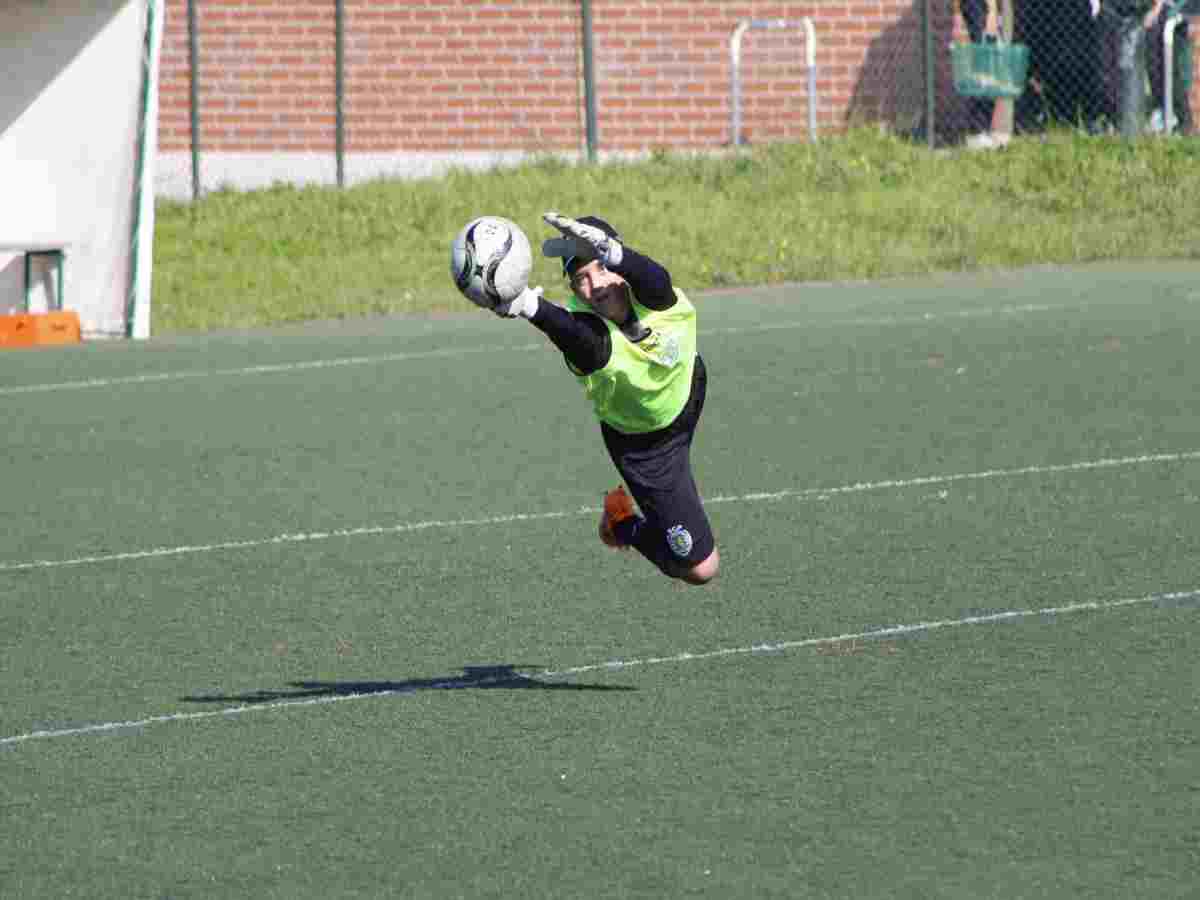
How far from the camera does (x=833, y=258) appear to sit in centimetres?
1981

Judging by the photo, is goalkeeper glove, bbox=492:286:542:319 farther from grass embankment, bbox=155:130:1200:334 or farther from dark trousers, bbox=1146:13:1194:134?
dark trousers, bbox=1146:13:1194:134

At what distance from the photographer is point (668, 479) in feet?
27.0

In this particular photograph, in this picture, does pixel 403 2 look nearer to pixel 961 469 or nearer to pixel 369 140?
pixel 369 140

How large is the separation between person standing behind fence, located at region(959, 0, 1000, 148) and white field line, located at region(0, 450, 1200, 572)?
34.4ft

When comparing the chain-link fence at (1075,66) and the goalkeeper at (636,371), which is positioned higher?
the chain-link fence at (1075,66)

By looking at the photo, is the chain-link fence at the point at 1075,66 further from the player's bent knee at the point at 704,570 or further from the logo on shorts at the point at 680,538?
the logo on shorts at the point at 680,538

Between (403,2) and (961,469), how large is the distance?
12.1 metres

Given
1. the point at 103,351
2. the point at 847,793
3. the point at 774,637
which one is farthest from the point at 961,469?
the point at 103,351

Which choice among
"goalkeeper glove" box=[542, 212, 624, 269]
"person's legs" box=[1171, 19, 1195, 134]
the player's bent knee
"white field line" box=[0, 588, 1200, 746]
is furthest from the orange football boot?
"person's legs" box=[1171, 19, 1195, 134]

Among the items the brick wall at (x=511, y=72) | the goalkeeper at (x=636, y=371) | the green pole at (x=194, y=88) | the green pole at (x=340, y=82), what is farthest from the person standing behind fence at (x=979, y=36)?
the goalkeeper at (x=636, y=371)

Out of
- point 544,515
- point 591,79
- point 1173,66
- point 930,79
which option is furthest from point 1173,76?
point 544,515

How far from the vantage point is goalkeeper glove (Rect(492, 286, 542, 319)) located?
725 cm

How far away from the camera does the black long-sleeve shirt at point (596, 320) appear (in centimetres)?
744

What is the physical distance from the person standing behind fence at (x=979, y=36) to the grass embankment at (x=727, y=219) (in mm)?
629
